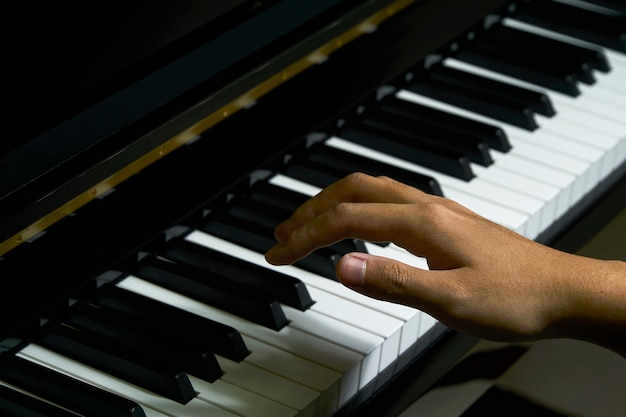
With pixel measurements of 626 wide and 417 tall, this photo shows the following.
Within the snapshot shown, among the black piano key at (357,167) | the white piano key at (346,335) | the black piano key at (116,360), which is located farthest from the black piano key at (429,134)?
the black piano key at (116,360)

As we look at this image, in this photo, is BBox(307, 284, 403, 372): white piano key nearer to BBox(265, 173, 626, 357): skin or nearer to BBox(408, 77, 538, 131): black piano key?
BBox(265, 173, 626, 357): skin

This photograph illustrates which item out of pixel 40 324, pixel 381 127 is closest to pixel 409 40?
pixel 381 127

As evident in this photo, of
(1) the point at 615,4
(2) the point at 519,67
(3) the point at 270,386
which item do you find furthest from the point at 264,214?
(1) the point at 615,4

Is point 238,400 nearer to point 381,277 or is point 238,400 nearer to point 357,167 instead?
point 381,277

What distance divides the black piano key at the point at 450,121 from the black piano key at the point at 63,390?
2.96ft

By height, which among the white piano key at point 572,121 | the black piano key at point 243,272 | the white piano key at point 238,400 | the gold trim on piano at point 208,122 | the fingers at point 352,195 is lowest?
the white piano key at point 572,121

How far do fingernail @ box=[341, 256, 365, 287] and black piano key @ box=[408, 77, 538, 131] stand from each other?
862 millimetres

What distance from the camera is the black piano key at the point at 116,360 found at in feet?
5.16

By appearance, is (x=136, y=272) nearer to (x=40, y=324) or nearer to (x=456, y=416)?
(x=40, y=324)

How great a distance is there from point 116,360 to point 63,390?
0.09 meters

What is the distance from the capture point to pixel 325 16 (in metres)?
2.08

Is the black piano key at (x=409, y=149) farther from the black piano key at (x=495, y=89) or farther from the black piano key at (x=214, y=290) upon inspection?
the black piano key at (x=214, y=290)

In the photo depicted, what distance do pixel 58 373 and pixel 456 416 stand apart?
550 millimetres

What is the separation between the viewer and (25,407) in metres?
1.52
